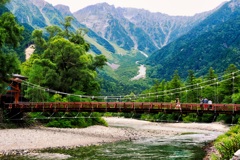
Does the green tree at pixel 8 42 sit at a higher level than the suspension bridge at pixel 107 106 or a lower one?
higher

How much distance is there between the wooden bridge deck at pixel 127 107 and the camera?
2920 centimetres

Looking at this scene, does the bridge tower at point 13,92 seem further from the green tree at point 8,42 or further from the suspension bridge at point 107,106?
the green tree at point 8,42

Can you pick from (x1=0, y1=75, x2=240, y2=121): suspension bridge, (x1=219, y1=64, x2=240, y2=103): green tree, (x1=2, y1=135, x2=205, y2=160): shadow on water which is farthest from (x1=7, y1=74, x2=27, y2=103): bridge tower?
(x1=219, y1=64, x2=240, y2=103): green tree

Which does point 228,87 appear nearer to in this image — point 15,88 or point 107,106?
point 107,106

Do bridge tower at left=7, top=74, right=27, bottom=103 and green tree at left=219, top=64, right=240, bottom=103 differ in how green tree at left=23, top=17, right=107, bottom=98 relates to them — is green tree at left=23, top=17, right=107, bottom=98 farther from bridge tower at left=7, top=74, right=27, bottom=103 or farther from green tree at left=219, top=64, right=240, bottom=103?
green tree at left=219, top=64, right=240, bottom=103

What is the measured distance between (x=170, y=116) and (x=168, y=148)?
36713 mm

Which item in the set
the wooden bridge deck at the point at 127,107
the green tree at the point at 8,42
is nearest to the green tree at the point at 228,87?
the wooden bridge deck at the point at 127,107

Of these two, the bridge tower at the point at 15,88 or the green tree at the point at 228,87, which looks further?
the green tree at the point at 228,87

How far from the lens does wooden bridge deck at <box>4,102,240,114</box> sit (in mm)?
29203

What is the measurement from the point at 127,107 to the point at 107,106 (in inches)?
79.6

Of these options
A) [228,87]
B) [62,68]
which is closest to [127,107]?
[62,68]

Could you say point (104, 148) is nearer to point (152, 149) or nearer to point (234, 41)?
point (152, 149)

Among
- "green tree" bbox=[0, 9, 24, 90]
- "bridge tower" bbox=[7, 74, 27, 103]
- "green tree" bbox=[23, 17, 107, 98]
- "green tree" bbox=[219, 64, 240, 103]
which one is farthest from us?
"green tree" bbox=[219, 64, 240, 103]

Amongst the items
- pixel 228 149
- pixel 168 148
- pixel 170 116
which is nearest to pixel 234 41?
pixel 170 116
